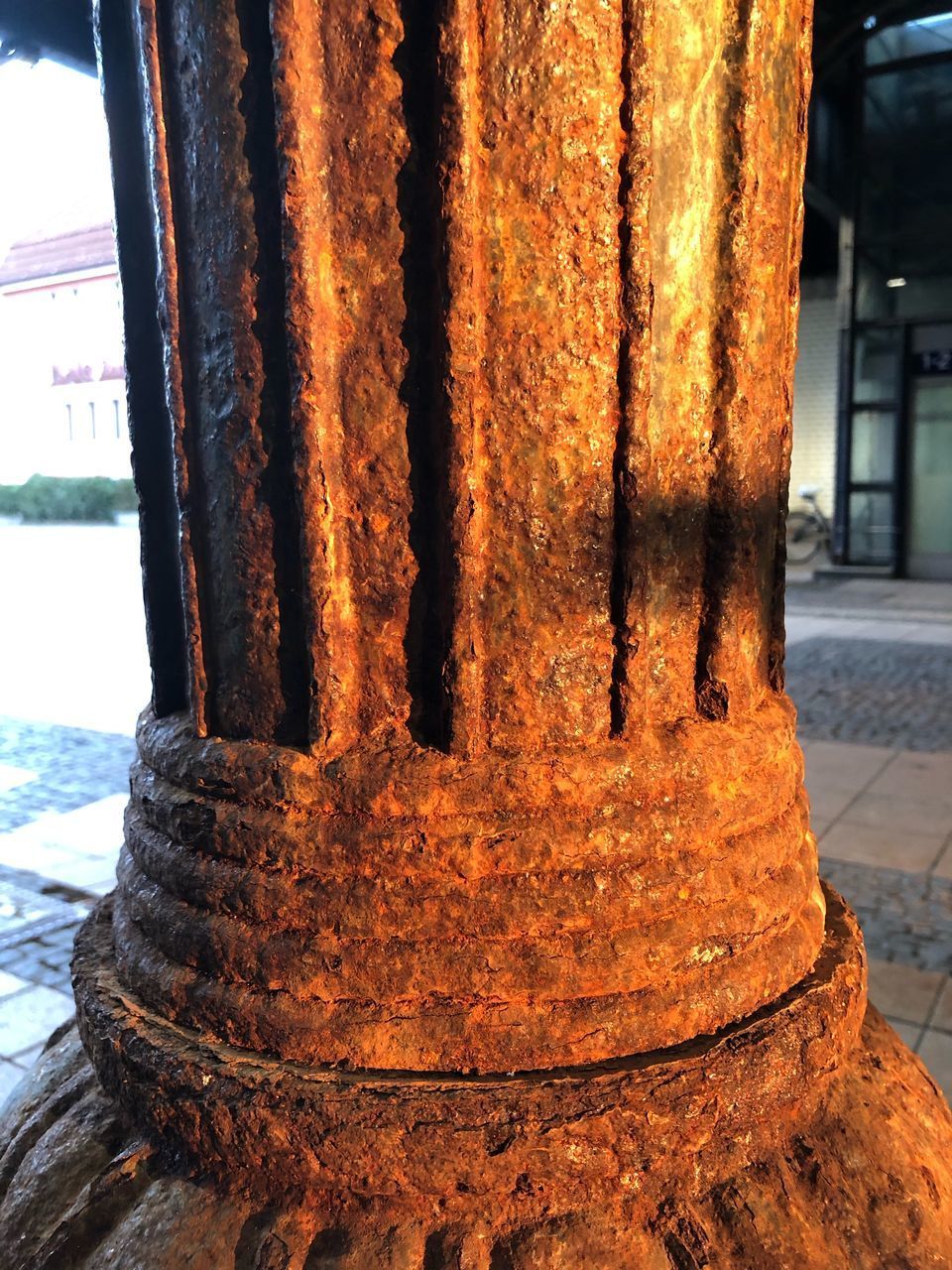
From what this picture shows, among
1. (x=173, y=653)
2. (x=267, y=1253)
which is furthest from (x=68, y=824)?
(x=267, y=1253)

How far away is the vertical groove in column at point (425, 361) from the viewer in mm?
1048

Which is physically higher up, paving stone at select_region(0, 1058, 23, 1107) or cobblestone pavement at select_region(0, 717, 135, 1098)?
paving stone at select_region(0, 1058, 23, 1107)

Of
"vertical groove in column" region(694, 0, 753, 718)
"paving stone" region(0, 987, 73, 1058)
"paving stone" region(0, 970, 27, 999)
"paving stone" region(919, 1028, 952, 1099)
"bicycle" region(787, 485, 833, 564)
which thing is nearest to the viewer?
"vertical groove in column" region(694, 0, 753, 718)

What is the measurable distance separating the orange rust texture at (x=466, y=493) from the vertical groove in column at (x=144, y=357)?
180mm

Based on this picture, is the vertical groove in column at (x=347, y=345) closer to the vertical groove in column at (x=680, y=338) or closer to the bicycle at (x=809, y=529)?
the vertical groove in column at (x=680, y=338)

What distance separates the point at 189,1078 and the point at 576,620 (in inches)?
26.4

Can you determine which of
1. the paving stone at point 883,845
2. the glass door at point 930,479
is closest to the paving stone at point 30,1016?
the paving stone at point 883,845

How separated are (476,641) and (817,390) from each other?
17.1m

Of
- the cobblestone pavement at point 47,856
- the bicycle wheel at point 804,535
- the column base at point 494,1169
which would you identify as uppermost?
the column base at point 494,1169

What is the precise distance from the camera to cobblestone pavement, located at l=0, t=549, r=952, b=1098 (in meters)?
3.07

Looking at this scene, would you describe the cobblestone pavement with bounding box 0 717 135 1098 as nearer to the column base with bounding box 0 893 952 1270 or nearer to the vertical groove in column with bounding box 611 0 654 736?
the column base with bounding box 0 893 952 1270

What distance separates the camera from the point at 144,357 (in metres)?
1.38

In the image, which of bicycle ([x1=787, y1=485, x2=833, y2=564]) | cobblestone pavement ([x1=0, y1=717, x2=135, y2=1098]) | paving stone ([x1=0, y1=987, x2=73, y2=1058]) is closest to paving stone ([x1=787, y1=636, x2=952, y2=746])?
cobblestone pavement ([x1=0, y1=717, x2=135, y2=1098])

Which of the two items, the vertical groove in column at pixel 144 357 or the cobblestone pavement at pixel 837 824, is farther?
the cobblestone pavement at pixel 837 824
